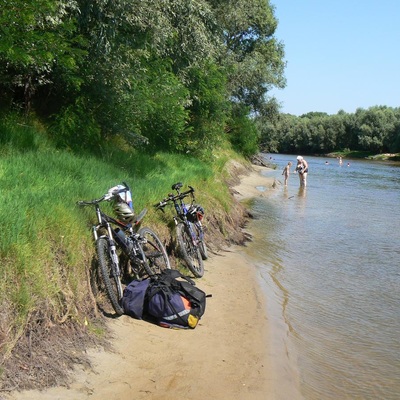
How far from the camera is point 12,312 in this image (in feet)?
13.1

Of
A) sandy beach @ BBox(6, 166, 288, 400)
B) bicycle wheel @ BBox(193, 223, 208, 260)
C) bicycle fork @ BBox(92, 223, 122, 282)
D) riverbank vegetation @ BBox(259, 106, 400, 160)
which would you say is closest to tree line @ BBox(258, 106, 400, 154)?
riverbank vegetation @ BBox(259, 106, 400, 160)

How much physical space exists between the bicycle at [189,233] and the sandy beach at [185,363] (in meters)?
1.20

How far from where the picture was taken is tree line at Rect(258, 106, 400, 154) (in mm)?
90500

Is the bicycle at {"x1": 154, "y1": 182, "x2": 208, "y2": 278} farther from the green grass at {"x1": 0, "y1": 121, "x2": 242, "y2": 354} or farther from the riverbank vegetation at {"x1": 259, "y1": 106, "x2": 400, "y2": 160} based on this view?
the riverbank vegetation at {"x1": 259, "y1": 106, "x2": 400, "y2": 160}

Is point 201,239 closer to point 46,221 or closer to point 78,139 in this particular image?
point 46,221

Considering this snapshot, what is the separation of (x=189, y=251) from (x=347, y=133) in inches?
3922

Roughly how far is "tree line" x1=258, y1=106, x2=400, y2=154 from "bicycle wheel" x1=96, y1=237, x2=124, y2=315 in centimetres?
8249

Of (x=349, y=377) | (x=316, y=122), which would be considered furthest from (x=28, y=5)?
(x=316, y=122)

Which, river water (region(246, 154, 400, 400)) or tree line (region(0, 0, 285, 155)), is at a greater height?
tree line (region(0, 0, 285, 155))

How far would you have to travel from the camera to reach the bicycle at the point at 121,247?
215 inches

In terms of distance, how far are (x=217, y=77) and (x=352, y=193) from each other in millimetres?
11970

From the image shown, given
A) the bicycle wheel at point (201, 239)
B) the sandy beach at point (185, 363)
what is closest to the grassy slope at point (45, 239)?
the sandy beach at point (185, 363)

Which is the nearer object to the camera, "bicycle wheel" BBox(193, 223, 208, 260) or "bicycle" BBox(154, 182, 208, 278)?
"bicycle" BBox(154, 182, 208, 278)

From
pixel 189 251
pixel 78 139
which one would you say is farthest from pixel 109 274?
pixel 78 139
